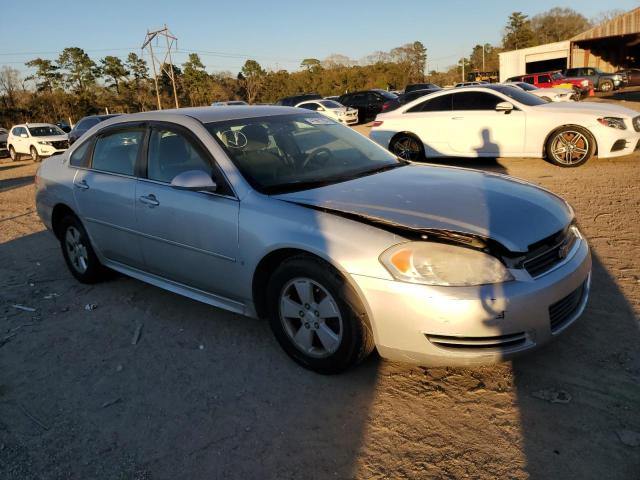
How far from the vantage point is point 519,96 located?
Answer: 962 cm

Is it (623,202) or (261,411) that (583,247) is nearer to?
(261,411)

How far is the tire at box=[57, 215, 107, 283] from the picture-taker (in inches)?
188

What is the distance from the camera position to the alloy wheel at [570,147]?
8773mm

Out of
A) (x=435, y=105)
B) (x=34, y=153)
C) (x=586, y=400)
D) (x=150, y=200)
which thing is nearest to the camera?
(x=586, y=400)

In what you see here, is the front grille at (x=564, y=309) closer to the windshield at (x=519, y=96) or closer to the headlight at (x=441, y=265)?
the headlight at (x=441, y=265)

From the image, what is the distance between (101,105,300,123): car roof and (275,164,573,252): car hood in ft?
3.49

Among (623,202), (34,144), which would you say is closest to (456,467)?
(623,202)

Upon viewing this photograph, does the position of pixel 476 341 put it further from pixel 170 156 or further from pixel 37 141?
pixel 37 141


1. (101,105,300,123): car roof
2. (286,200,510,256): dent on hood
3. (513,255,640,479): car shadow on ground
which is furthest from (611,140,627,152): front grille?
(286,200,510,256): dent on hood

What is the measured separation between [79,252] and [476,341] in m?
3.91

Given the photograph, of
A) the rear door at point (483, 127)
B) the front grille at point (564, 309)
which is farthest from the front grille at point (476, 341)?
the rear door at point (483, 127)

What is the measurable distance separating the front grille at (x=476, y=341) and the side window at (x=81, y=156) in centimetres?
364

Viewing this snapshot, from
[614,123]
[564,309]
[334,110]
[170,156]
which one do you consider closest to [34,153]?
[334,110]

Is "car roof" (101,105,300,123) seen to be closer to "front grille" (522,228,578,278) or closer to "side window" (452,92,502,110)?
"front grille" (522,228,578,278)
